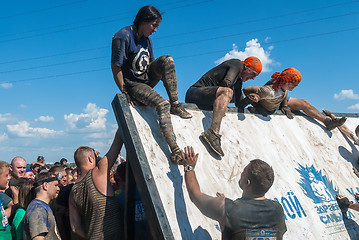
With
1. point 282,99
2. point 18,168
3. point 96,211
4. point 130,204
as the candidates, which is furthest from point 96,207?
point 282,99

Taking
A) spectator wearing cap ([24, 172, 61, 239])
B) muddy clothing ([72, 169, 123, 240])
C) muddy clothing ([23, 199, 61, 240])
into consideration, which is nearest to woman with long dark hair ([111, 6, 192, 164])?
muddy clothing ([72, 169, 123, 240])

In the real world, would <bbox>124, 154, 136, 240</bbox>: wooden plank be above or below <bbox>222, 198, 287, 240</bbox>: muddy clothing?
above

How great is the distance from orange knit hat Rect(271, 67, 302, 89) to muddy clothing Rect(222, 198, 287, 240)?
9.76 ft

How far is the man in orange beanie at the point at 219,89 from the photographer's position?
3589 mm

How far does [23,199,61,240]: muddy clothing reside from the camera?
2.81 m

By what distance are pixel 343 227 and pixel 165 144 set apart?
2.51 metres

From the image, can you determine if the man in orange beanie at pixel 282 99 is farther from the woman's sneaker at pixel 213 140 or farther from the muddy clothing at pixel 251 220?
the muddy clothing at pixel 251 220

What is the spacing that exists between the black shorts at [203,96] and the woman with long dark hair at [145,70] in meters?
0.49

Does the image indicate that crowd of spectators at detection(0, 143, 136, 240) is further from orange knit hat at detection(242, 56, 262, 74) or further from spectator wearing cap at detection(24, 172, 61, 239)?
orange knit hat at detection(242, 56, 262, 74)

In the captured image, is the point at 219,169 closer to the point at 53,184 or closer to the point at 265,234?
the point at 265,234

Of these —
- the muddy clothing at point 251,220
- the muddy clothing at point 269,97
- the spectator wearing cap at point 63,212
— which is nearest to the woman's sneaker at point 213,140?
the muddy clothing at point 251,220

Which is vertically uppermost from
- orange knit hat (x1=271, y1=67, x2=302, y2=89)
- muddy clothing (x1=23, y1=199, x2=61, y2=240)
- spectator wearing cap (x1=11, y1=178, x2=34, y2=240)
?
orange knit hat (x1=271, y1=67, x2=302, y2=89)

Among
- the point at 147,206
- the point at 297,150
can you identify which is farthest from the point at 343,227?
the point at 147,206

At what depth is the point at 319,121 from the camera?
5.48m
